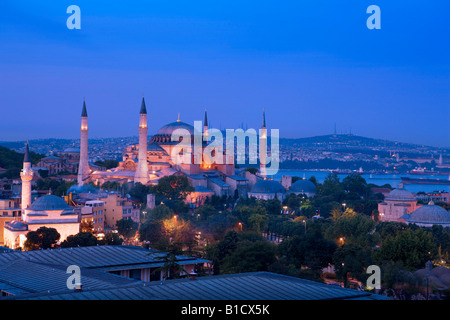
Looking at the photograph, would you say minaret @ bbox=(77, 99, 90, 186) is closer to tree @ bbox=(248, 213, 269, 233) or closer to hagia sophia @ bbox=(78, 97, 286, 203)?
hagia sophia @ bbox=(78, 97, 286, 203)

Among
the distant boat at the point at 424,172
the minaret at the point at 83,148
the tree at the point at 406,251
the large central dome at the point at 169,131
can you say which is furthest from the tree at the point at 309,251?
the distant boat at the point at 424,172

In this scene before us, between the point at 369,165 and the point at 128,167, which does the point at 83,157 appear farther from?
the point at 369,165

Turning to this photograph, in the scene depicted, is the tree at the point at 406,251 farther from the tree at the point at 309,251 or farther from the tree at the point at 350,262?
the tree at the point at 309,251

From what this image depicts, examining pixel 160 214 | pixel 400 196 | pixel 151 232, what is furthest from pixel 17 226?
pixel 400 196

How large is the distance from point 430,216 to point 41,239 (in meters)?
18.0

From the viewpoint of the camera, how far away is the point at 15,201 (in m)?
34.8

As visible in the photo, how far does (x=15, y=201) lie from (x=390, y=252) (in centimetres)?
2045

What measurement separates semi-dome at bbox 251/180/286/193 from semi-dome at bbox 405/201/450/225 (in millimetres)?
15824

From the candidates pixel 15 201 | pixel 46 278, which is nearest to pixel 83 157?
pixel 15 201

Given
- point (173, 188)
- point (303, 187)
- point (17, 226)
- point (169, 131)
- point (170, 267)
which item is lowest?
point (17, 226)

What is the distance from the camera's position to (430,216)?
→ 33.0 metres

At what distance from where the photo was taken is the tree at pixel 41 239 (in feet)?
84.9

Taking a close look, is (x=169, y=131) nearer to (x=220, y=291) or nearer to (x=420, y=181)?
(x=220, y=291)

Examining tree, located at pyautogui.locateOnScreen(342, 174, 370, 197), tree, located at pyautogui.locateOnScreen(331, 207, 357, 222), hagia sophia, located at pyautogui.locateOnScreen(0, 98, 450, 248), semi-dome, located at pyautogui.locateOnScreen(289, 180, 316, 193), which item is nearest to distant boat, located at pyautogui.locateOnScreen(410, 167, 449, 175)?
hagia sophia, located at pyautogui.locateOnScreen(0, 98, 450, 248)
